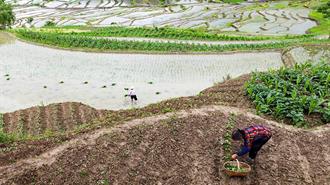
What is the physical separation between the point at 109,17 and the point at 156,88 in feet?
120

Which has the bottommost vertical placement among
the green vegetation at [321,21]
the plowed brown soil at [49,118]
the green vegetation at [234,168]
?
the green vegetation at [321,21]

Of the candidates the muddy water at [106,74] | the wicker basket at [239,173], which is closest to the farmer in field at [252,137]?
the wicker basket at [239,173]

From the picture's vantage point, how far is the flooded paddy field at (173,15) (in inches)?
1806

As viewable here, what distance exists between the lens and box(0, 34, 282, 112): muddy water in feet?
62.7

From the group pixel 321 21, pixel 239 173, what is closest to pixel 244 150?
pixel 239 173

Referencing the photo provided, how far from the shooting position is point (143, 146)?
9.56m

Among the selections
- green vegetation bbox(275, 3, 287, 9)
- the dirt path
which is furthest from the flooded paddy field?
the dirt path

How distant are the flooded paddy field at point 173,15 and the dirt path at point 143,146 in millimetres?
32513

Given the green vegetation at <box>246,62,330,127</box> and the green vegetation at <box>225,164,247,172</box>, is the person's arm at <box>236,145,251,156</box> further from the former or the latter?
the green vegetation at <box>246,62,330,127</box>

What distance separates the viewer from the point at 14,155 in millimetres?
9320

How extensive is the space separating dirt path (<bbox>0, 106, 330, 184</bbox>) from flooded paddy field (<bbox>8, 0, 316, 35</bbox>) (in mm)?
32513

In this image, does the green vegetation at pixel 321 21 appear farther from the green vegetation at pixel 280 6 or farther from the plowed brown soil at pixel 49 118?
the plowed brown soil at pixel 49 118

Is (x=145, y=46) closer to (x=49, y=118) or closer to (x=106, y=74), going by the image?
(x=106, y=74)

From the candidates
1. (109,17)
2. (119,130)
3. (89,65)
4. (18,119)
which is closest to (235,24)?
(109,17)
